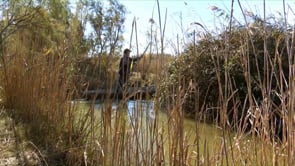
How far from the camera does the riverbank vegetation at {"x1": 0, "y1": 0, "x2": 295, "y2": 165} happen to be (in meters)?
1.54

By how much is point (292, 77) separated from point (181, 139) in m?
0.53

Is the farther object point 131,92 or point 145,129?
point 131,92

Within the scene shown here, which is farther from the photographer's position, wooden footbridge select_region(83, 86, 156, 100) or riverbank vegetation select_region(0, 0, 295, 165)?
wooden footbridge select_region(83, 86, 156, 100)

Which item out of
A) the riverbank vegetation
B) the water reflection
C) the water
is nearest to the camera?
the riverbank vegetation

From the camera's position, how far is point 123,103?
2037mm

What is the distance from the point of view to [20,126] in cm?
347

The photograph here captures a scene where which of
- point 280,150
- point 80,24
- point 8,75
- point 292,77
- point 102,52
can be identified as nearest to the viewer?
point 292,77

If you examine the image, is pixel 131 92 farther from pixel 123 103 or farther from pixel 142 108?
pixel 142 108

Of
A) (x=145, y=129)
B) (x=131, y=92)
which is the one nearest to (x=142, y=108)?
(x=145, y=129)

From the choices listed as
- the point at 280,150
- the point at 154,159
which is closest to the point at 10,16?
the point at 154,159

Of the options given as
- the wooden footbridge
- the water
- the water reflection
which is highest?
the wooden footbridge

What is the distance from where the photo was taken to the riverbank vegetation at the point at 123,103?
1.54 metres

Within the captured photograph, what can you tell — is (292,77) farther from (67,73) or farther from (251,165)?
(67,73)

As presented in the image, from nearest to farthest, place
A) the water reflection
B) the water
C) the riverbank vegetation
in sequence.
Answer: the riverbank vegetation → the water → the water reflection
